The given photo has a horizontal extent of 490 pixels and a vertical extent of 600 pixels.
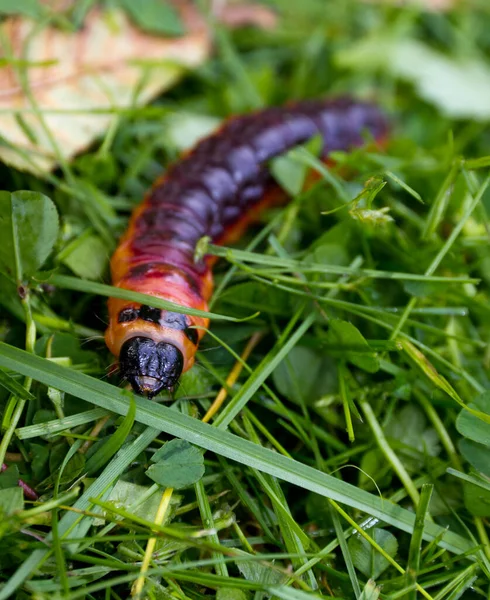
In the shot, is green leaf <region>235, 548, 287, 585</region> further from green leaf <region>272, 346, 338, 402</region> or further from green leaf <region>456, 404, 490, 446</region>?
green leaf <region>456, 404, 490, 446</region>

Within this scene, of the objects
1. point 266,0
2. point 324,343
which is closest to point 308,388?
point 324,343

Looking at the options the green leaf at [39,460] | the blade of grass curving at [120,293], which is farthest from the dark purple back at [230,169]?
the green leaf at [39,460]

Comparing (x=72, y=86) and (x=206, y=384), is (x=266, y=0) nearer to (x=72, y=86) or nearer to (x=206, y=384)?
(x=72, y=86)

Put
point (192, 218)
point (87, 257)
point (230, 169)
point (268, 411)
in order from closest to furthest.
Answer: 1. point (268, 411)
2. point (87, 257)
3. point (192, 218)
4. point (230, 169)

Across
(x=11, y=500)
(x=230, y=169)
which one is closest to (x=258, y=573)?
(x=11, y=500)

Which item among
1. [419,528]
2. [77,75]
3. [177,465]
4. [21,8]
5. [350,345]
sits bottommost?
[419,528]

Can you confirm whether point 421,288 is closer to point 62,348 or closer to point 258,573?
point 258,573

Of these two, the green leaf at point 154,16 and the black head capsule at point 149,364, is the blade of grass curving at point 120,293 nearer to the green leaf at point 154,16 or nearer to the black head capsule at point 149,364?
the black head capsule at point 149,364

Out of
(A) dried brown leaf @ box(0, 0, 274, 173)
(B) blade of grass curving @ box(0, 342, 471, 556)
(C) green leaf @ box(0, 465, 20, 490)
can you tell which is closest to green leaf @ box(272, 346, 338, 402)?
(B) blade of grass curving @ box(0, 342, 471, 556)
